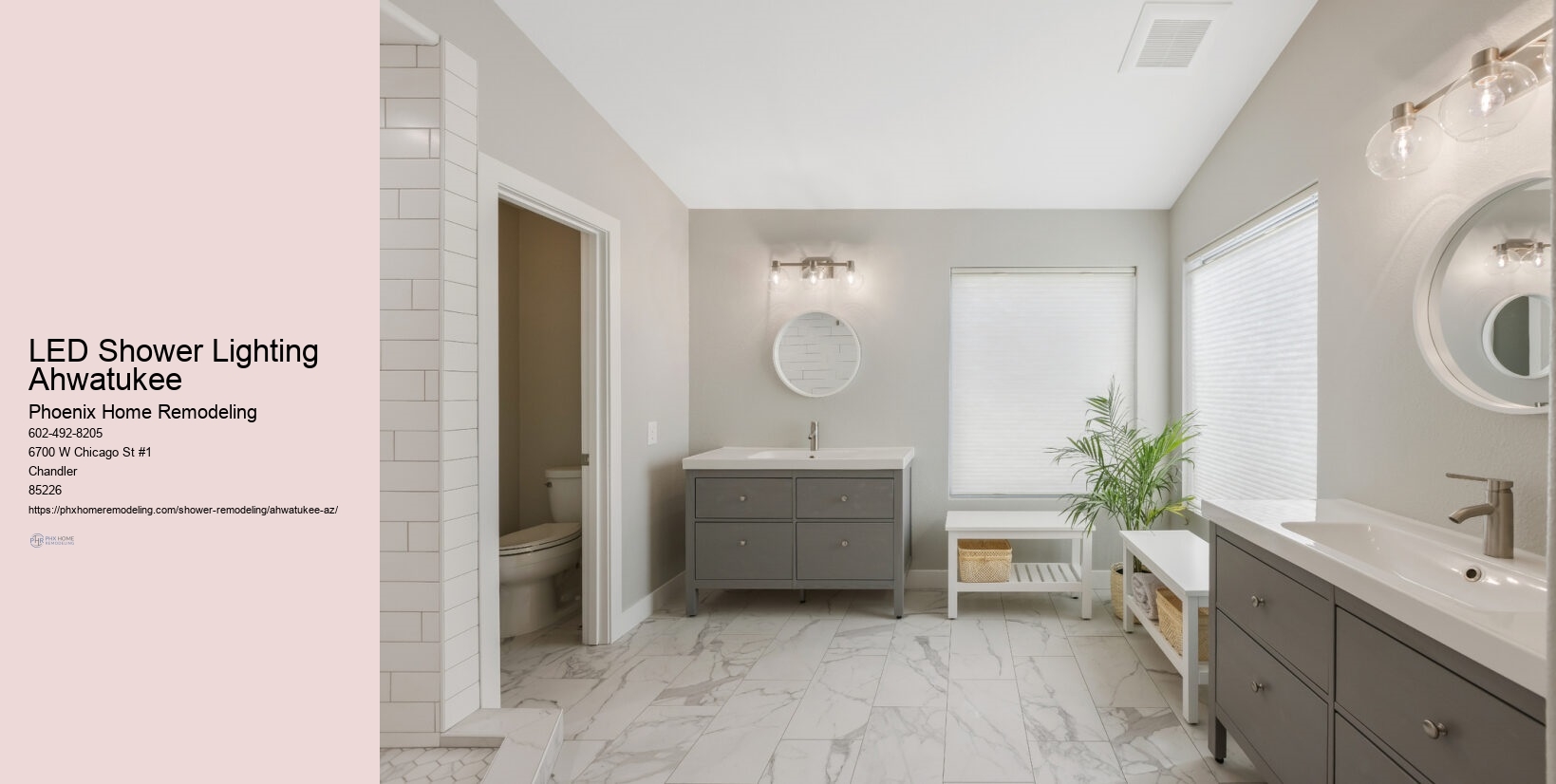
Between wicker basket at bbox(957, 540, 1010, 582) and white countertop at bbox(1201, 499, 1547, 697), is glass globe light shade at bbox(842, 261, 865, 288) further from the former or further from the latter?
white countertop at bbox(1201, 499, 1547, 697)

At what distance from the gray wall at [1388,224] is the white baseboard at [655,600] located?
106 inches

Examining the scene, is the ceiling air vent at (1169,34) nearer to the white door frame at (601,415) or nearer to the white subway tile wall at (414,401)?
the white door frame at (601,415)

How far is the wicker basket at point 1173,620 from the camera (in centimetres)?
234

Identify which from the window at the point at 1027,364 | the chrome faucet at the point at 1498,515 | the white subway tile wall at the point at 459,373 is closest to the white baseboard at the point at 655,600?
the white subway tile wall at the point at 459,373

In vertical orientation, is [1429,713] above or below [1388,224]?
below

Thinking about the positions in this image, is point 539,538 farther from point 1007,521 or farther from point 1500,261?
point 1500,261

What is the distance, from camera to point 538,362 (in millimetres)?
3621

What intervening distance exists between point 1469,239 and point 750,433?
2.92 metres

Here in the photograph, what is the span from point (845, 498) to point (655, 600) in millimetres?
1090

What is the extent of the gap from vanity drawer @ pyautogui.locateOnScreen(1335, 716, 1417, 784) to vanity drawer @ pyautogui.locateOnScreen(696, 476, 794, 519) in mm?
2173

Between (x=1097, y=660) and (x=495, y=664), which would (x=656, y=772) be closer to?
(x=495, y=664)

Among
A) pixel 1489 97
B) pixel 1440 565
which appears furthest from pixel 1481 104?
pixel 1440 565
